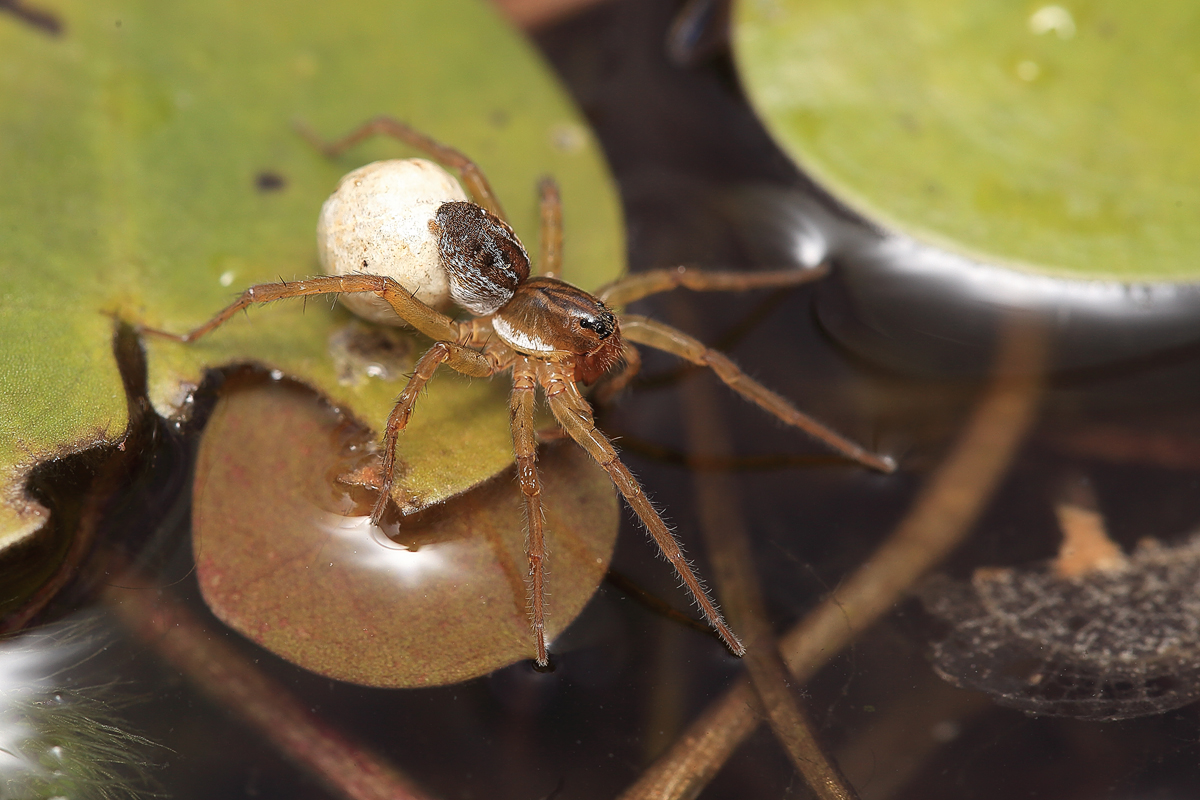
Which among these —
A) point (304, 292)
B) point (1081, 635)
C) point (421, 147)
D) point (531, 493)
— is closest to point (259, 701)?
point (531, 493)

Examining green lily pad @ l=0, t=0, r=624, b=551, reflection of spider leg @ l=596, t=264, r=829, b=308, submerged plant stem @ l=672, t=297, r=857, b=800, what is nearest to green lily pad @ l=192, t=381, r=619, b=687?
green lily pad @ l=0, t=0, r=624, b=551

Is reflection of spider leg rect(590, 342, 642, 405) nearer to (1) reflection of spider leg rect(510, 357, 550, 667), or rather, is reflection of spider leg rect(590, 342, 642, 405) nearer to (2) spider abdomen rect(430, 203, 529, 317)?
(1) reflection of spider leg rect(510, 357, 550, 667)

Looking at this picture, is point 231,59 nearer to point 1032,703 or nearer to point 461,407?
point 461,407

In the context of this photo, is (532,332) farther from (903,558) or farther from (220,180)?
(903,558)

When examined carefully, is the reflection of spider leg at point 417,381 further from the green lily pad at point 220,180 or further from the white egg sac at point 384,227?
the white egg sac at point 384,227

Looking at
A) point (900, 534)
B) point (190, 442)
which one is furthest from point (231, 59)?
point (900, 534)

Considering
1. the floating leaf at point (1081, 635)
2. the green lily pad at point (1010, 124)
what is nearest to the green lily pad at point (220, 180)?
the green lily pad at point (1010, 124)
